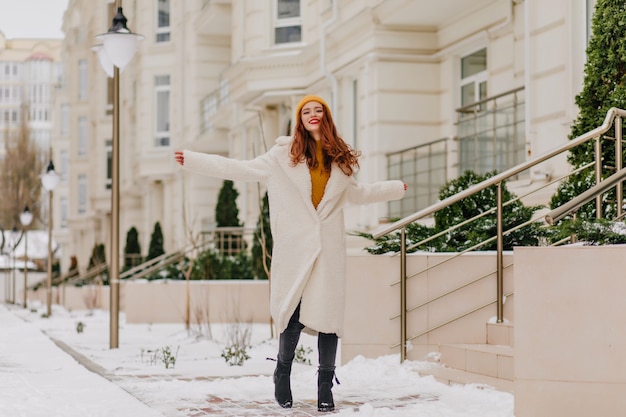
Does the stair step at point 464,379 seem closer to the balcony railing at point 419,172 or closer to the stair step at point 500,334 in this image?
the stair step at point 500,334

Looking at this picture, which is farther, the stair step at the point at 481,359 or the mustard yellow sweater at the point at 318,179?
the stair step at the point at 481,359

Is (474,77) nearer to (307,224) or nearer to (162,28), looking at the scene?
(307,224)

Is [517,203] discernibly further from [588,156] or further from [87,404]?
[87,404]

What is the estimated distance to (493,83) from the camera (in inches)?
616

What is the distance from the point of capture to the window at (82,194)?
50.3 metres

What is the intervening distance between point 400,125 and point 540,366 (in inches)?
448

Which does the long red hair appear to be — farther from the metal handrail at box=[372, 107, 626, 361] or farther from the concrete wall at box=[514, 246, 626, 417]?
the metal handrail at box=[372, 107, 626, 361]

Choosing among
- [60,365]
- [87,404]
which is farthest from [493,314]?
[60,365]

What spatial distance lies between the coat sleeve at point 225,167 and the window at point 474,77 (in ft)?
31.8

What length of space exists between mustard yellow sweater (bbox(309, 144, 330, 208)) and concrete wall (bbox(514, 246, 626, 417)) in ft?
4.90

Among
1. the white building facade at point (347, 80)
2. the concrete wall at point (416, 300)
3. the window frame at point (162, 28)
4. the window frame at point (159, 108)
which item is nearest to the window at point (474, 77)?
the white building facade at point (347, 80)

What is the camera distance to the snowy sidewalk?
24.1 feet

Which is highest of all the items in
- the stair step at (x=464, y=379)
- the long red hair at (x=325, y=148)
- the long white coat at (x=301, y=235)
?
the long red hair at (x=325, y=148)

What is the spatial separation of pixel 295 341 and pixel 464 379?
5.66ft
